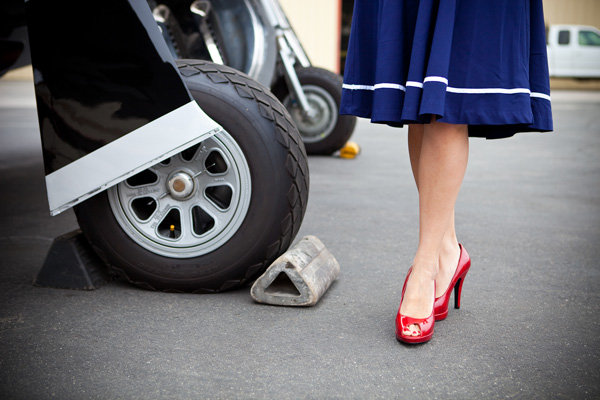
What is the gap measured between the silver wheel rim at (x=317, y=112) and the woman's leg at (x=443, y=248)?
3.09 meters

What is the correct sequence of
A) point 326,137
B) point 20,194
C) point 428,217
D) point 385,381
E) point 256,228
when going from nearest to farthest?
point 385,381 → point 428,217 → point 256,228 → point 20,194 → point 326,137

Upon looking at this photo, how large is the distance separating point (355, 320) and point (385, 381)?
388mm

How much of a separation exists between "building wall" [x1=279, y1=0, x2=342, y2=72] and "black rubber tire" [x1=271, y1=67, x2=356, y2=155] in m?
11.2

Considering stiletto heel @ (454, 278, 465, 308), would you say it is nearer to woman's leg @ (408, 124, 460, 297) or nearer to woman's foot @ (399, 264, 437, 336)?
woman's leg @ (408, 124, 460, 297)

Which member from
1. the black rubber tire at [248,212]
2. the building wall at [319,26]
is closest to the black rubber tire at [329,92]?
the black rubber tire at [248,212]

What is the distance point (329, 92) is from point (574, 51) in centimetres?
1360

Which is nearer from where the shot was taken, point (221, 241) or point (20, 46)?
point (221, 241)

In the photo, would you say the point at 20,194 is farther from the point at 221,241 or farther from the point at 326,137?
the point at 326,137

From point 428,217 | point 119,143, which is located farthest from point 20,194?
point 428,217

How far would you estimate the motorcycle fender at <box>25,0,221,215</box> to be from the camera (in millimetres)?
1808

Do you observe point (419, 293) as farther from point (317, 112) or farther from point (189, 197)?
point (317, 112)

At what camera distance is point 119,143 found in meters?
1.85

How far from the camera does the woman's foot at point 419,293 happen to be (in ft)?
5.63

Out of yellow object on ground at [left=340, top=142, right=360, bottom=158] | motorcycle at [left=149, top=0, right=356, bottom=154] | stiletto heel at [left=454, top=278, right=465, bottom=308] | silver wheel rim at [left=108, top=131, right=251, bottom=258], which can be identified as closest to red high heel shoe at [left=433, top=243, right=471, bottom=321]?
stiletto heel at [left=454, top=278, right=465, bottom=308]
